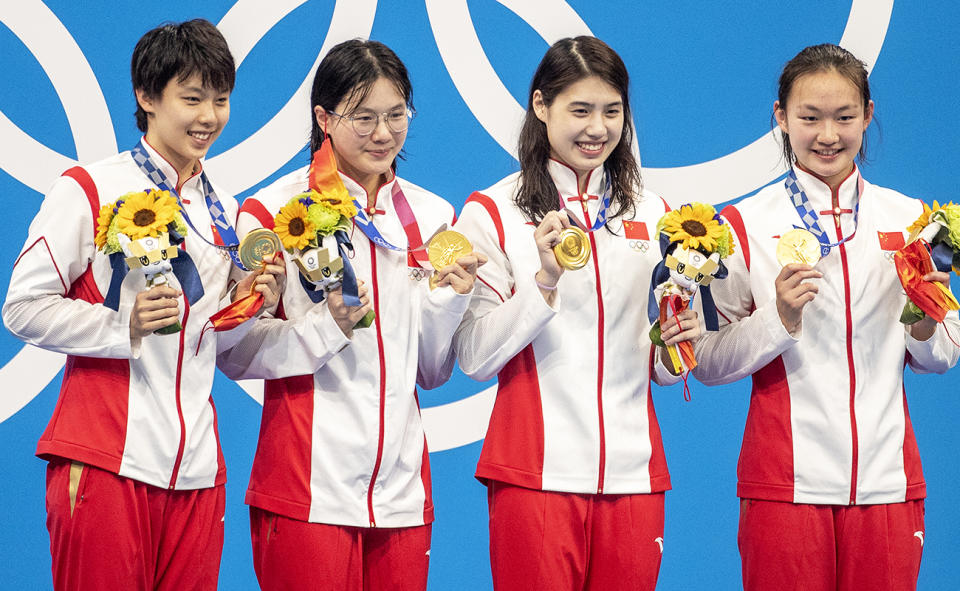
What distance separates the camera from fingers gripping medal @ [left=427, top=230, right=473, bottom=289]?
3.02 m

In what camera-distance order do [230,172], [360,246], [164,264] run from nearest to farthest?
[164,264] → [360,246] → [230,172]

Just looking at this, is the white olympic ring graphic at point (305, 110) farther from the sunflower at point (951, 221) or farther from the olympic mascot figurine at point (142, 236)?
the olympic mascot figurine at point (142, 236)

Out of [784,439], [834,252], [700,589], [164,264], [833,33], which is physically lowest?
[700,589]

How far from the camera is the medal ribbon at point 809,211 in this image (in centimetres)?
322

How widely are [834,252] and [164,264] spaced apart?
1772 millimetres

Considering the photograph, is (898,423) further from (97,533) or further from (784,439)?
(97,533)

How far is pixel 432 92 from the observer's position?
454cm

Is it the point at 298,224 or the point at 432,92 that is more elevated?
the point at 432,92

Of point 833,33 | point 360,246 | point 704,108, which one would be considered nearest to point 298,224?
point 360,246

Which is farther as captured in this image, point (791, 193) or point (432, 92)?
point (432, 92)

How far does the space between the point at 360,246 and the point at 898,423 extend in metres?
1.52

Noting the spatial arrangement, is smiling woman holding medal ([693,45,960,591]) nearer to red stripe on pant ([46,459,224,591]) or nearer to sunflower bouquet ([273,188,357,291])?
sunflower bouquet ([273,188,357,291])

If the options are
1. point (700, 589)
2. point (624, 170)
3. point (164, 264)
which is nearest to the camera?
point (164, 264)

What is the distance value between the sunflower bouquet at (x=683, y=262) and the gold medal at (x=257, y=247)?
3.19 ft
